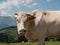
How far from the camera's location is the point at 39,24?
1411 cm

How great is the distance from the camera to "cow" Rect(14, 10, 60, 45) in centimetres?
1384

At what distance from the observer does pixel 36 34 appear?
14.0 metres

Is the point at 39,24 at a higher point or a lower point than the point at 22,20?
lower

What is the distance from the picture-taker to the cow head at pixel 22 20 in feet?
43.6

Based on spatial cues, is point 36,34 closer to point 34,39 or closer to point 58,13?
Result: point 34,39

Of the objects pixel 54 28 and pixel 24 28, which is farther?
pixel 54 28

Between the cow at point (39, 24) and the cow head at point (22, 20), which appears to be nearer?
the cow head at point (22, 20)

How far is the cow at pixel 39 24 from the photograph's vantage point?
13.8 meters

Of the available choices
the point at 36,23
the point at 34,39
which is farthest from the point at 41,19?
the point at 34,39

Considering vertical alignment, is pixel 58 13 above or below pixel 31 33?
above

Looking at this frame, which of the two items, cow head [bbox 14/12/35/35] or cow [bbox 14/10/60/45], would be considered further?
cow [bbox 14/10/60/45]

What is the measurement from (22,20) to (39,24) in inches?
44.0

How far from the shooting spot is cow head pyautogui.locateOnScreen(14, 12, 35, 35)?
13.3 meters

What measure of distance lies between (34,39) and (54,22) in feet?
5.12
